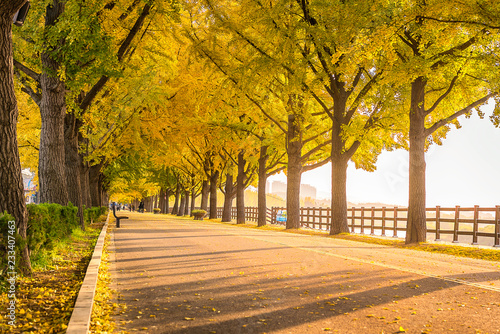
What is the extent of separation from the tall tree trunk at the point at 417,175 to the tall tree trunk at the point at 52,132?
1121 centimetres

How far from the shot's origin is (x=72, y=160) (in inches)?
693

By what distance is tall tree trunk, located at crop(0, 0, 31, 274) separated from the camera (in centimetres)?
666

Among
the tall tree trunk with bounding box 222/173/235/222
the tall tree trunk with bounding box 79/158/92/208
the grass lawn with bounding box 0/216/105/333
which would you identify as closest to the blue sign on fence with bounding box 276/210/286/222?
the tall tree trunk with bounding box 222/173/235/222

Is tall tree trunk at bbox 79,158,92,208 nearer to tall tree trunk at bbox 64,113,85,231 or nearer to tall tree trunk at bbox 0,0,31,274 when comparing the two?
tall tree trunk at bbox 64,113,85,231

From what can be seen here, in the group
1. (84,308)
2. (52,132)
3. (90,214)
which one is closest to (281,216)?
(90,214)

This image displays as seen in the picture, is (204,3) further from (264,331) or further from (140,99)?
(264,331)

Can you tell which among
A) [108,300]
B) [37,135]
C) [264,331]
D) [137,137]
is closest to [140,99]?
[137,137]

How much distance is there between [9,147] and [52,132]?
752 cm

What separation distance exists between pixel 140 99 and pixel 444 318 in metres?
17.0

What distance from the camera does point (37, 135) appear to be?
28.5m

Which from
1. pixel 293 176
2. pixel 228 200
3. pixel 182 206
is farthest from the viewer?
pixel 182 206

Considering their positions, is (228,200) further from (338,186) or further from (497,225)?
(497,225)

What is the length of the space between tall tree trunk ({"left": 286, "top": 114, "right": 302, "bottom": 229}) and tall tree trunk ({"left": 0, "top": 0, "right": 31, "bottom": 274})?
17.7 m

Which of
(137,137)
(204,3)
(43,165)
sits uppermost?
(204,3)
